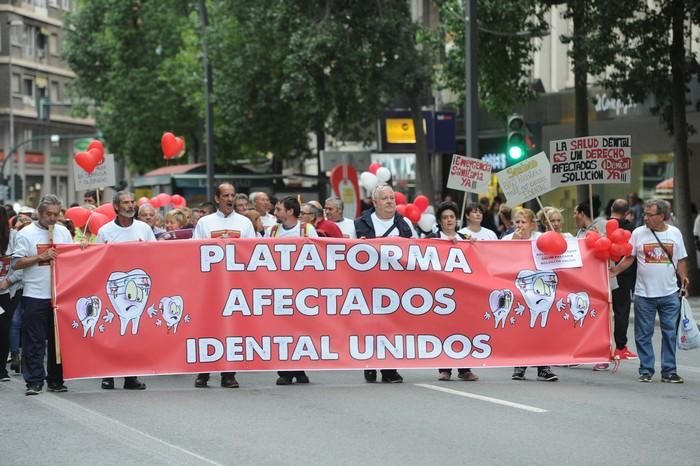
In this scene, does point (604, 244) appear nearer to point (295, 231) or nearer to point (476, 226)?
point (476, 226)

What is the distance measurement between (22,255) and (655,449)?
585 cm

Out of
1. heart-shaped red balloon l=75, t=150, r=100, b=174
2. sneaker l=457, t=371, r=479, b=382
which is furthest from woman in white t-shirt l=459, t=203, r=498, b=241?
heart-shaped red balloon l=75, t=150, r=100, b=174

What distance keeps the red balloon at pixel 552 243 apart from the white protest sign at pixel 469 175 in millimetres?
4994

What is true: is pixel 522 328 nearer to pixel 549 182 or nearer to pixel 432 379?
pixel 432 379

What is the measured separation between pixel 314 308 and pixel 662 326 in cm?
312

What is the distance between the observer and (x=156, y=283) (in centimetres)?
1300

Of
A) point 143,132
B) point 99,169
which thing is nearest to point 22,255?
point 99,169

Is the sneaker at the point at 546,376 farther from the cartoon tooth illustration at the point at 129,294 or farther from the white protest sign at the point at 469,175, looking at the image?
the white protest sign at the point at 469,175

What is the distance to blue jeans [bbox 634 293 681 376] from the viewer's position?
13.4 meters

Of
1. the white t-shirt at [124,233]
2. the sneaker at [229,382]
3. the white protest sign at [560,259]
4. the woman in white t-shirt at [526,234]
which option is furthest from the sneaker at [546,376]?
the white t-shirt at [124,233]

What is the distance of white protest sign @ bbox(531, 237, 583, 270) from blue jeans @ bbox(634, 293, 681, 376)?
0.66 metres

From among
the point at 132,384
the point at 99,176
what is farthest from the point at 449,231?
the point at 99,176

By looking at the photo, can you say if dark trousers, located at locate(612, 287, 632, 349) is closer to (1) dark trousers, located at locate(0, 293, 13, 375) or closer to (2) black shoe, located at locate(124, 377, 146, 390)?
(2) black shoe, located at locate(124, 377, 146, 390)

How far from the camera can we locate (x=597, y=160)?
637 inches
